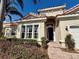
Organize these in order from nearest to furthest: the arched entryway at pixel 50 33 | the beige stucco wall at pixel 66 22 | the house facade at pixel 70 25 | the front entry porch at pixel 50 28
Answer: the house facade at pixel 70 25 < the beige stucco wall at pixel 66 22 < the front entry porch at pixel 50 28 < the arched entryway at pixel 50 33

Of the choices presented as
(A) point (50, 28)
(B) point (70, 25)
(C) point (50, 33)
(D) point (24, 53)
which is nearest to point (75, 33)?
(B) point (70, 25)

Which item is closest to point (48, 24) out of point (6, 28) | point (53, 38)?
point (53, 38)

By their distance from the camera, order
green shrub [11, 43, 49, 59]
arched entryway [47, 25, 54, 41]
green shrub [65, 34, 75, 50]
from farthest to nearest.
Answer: arched entryway [47, 25, 54, 41] → green shrub [65, 34, 75, 50] → green shrub [11, 43, 49, 59]

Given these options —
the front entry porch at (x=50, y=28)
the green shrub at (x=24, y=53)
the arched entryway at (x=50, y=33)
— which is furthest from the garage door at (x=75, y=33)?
the green shrub at (x=24, y=53)

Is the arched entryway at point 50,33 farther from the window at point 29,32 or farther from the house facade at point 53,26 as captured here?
the window at point 29,32

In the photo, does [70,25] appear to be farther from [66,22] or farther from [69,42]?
[69,42]

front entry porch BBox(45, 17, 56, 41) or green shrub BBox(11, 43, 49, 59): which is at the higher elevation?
front entry porch BBox(45, 17, 56, 41)

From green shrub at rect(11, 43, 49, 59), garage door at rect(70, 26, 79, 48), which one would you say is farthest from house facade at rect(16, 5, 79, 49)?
green shrub at rect(11, 43, 49, 59)

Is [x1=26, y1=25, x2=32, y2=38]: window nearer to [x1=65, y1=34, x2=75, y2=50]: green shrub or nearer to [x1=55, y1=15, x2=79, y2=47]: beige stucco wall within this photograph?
[x1=55, y1=15, x2=79, y2=47]: beige stucco wall

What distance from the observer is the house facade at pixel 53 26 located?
1767cm

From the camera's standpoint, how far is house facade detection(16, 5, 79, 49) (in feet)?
58.0

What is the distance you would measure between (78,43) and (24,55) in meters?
10.2

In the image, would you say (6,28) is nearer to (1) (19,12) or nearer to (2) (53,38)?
(1) (19,12)

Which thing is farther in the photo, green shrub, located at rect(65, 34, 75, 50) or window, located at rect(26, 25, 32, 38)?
window, located at rect(26, 25, 32, 38)
